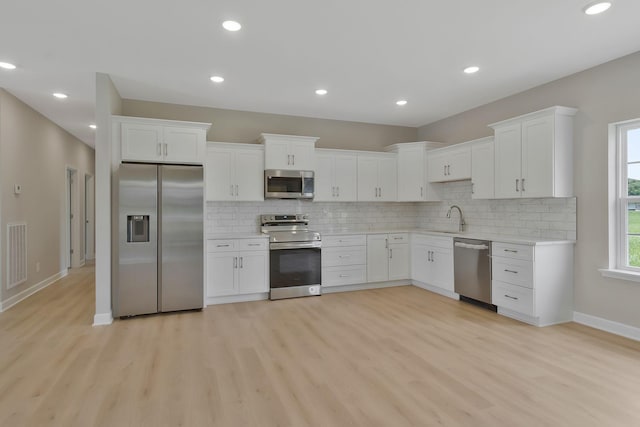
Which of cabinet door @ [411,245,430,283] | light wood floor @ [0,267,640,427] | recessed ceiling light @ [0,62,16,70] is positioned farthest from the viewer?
cabinet door @ [411,245,430,283]

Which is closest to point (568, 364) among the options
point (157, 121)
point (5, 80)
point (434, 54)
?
point (434, 54)

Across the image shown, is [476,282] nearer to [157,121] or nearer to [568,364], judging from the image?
[568,364]

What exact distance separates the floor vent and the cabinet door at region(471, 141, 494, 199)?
615 cm

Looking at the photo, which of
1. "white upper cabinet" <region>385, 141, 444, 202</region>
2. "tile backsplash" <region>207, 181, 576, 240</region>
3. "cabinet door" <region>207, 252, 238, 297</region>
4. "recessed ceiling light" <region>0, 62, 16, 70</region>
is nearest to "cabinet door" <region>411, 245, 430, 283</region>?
"tile backsplash" <region>207, 181, 576, 240</region>

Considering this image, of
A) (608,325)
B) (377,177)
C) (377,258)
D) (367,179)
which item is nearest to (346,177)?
(367,179)

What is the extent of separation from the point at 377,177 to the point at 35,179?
536 centimetres

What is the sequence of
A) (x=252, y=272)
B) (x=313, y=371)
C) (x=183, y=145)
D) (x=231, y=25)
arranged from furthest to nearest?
(x=252, y=272), (x=183, y=145), (x=231, y=25), (x=313, y=371)

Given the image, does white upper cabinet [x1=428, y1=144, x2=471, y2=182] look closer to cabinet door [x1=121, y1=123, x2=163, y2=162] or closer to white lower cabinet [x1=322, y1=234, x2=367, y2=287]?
white lower cabinet [x1=322, y1=234, x2=367, y2=287]

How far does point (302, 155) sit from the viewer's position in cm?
546

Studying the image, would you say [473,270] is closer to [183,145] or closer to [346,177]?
[346,177]

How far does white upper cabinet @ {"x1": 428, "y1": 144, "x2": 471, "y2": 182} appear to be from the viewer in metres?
5.18

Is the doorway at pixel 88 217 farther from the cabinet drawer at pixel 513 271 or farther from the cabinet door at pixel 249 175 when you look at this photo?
the cabinet drawer at pixel 513 271

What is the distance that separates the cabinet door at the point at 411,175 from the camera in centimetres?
594

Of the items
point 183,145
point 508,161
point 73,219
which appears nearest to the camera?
point 508,161
